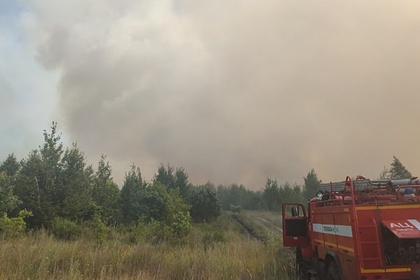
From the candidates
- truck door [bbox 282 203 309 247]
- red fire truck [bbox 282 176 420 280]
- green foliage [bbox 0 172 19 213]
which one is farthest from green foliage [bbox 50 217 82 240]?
red fire truck [bbox 282 176 420 280]

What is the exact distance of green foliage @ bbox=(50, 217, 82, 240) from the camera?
21359 mm

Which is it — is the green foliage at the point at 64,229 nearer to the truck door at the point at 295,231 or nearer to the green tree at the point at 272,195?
the truck door at the point at 295,231

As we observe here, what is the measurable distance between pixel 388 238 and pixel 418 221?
69 cm

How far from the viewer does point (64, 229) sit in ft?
→ 71.6

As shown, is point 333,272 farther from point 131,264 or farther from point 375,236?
point 131,264

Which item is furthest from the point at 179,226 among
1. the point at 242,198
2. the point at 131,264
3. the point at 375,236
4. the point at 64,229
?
the point at 242,198

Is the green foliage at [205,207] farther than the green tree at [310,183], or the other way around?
the green tree at [310,183]

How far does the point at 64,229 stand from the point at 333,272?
1764cm

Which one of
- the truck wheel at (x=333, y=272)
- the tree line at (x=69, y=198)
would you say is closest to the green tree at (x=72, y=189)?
the tree line at (x=69, y=198)

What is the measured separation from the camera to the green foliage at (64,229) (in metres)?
21.4

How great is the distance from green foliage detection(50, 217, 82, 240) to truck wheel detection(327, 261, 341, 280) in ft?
52.7

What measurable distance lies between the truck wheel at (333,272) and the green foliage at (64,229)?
16066 millimetres

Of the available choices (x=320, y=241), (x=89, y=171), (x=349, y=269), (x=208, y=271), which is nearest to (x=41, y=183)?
(x=89, y=171)

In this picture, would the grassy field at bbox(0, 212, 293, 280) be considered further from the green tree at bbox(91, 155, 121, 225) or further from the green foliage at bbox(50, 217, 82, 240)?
the green tree at bbox(91, 155, 121, 225)
